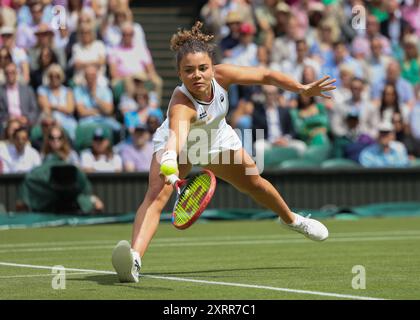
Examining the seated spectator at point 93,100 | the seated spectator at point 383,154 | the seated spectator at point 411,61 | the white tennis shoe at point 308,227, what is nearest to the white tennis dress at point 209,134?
the white tennis shoe at point 308,227

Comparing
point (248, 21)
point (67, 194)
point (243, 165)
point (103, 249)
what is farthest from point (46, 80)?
point (243, 165)

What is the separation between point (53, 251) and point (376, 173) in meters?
7.00

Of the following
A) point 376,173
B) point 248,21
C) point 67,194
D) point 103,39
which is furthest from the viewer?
point 248,21

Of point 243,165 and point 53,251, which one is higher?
point 243,165

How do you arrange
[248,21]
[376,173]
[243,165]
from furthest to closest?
[248,21], [376,173], [243,165]

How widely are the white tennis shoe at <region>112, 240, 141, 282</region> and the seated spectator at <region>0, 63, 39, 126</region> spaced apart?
353 inches

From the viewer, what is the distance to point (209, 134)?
867 centimetres

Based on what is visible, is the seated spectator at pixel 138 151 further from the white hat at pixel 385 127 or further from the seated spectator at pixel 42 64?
the white hat at pixel 385 127

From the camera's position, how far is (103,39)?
59.3ft

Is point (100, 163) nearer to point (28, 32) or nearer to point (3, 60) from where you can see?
point (3, 60)

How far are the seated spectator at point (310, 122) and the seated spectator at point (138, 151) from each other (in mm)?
2732

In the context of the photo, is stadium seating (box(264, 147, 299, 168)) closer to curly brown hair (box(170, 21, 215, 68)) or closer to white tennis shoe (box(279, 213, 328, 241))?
white tennis shoe (box(279, 213, 328, 241))

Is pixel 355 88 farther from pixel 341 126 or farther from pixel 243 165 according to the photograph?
pixel 243 165

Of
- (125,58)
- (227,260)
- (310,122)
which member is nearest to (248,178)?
(227,260)
